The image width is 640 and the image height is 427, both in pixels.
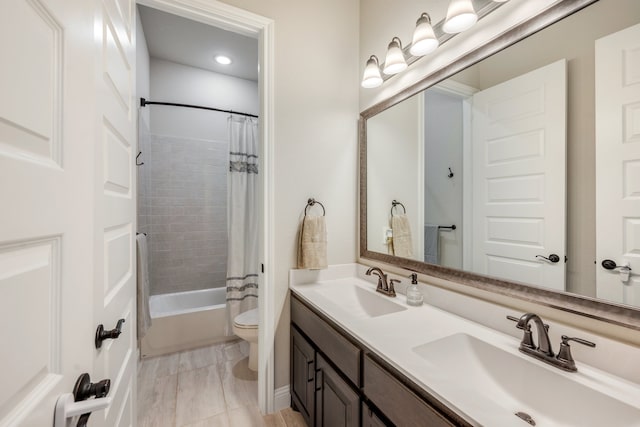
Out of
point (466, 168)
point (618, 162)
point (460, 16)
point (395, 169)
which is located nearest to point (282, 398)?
point (395, 169)

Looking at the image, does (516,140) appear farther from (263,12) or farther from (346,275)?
(263,12)

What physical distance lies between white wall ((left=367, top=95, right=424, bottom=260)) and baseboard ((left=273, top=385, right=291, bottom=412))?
105 cm

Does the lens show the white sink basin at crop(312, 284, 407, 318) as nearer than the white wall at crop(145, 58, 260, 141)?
Yes

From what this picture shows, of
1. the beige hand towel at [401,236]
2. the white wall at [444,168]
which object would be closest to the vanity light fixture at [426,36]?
the white wall at [444,168]

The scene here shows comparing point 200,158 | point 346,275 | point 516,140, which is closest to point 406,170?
point 516,140

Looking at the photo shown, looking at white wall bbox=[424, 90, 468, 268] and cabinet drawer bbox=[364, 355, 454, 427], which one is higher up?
white wall bbox=[424, 90, 468, 268]

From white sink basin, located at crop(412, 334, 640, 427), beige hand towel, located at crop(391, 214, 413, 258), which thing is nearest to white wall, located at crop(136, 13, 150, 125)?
beige hand towel, located at crop(391, 214, 413, 258)

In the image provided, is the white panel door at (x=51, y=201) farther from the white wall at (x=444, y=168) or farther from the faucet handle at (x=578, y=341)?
the white wall at (x=444, y=168)

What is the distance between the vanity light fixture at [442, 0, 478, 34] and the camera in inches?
42.9

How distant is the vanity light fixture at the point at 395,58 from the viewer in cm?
146

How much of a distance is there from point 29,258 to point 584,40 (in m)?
1.50

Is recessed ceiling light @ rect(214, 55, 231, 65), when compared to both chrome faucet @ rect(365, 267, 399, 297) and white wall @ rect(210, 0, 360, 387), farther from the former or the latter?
chrome faucet @ rect(365, 267, 399, 297)

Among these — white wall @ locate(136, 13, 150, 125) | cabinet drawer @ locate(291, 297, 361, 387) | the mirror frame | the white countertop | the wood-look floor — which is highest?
white wall @ locate(136, 13, 150, 125)

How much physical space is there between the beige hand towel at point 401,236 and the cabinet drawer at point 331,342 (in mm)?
627
